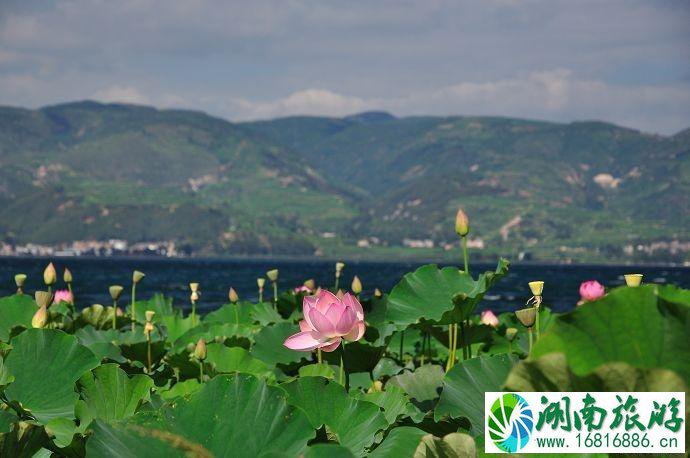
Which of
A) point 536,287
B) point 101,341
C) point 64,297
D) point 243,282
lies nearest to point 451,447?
point 536,287

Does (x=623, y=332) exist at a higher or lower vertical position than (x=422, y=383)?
higher

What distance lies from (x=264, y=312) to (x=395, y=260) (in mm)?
158933

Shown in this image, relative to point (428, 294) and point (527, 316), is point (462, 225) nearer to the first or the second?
point (428, 294)

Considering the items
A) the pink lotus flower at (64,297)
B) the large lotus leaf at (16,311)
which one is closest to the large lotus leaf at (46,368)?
the large lotus leaf at (16,311)

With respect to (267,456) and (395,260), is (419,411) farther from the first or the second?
(395,260)

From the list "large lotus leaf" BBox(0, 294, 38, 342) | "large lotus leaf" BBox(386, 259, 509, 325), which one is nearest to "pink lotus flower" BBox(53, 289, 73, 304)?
"large lotus leaf" BBox(0, 294, 38, 342)

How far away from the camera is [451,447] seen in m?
1.28

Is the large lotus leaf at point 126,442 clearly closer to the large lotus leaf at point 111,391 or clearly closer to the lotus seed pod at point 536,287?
the large lotus leaf at point 111,391

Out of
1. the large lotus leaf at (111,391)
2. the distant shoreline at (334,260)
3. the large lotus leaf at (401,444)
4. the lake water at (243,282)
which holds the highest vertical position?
the large lotus leaf at (401,444)

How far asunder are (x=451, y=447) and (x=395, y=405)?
3.63 ft

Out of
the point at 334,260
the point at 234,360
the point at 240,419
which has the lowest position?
the point at 334,260

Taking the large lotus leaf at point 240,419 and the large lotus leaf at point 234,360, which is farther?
the large lotus leaf at point 234,360

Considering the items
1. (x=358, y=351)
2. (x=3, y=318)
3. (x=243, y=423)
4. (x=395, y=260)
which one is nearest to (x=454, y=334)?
(x=358, y=351)

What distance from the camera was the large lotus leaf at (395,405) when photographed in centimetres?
229
